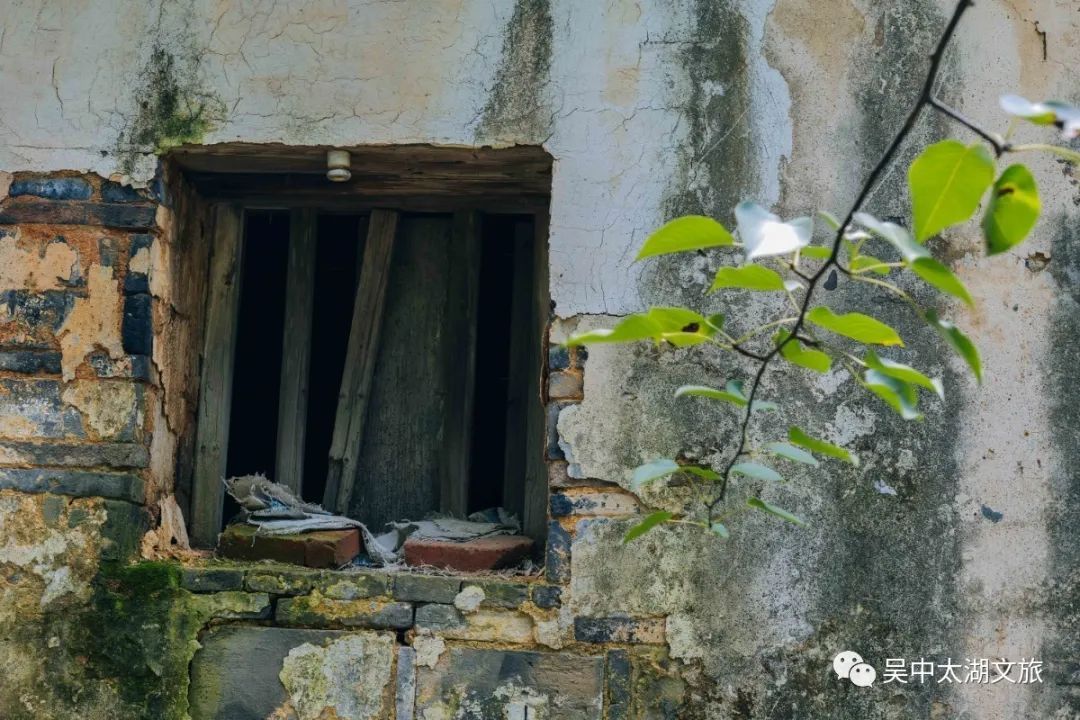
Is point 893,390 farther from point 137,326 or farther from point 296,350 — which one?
point 296,350

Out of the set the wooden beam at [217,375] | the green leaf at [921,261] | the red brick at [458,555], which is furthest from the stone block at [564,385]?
the green leaf at [921,261]

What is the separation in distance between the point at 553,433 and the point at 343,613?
764 millimetres

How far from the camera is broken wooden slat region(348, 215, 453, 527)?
13.4ft

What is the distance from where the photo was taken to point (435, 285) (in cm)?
417

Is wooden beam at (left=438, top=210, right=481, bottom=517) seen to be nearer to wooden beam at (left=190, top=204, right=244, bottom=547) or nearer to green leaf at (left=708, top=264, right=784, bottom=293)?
wooden beam at (left=190, top=204, right=244, bottom=547)

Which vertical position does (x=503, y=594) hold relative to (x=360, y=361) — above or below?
below

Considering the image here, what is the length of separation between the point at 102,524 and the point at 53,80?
4.35 feet

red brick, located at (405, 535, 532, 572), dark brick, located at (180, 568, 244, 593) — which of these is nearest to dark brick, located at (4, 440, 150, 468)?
dark brick, located at (180, 568, 244, 593)

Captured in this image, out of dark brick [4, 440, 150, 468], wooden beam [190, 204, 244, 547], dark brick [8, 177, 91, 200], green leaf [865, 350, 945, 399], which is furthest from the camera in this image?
wooden beam [190, 204, 244, 547]

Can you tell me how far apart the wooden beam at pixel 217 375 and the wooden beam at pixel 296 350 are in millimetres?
Answer: 167

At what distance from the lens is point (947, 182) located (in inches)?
55.6

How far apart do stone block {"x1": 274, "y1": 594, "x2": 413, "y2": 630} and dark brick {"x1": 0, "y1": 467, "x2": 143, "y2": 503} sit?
0.55 meters

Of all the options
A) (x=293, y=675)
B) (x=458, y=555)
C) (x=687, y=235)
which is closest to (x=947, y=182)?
(x=687, y=235)

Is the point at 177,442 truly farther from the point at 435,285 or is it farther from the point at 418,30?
the point at 418,30
